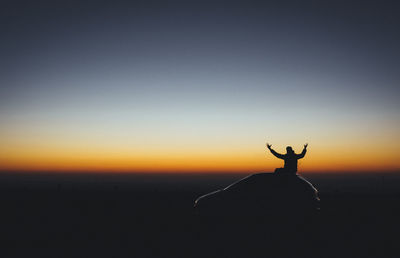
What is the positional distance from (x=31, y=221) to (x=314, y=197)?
10.2 m

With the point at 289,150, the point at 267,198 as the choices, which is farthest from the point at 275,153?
the point at 267,198

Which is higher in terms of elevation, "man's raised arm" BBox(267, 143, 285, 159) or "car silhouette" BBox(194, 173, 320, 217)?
"man's raised arm" BBox(267, 143, 285, 159)

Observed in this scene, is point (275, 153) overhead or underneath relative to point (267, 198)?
overhead

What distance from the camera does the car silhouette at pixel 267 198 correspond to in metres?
9.43

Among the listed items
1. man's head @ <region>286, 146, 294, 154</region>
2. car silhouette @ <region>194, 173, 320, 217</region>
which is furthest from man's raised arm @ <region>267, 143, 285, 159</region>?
car silhouette @ <region>194, 173, 320, 217</region>

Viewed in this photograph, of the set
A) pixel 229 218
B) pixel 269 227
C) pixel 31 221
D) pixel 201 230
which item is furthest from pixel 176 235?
pixel 31 221

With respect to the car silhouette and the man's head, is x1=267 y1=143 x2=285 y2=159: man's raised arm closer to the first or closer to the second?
the man's head

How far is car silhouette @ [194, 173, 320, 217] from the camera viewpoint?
30.9 feet

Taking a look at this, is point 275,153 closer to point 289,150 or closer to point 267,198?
point 289,150

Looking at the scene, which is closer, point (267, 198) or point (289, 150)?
point (267, 198)

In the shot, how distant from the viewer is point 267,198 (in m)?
9.52

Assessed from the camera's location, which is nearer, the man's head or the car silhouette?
the car silhouette

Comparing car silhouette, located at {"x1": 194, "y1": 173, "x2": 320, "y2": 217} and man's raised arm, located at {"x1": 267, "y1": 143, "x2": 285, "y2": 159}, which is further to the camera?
man's raised arm, located at {"x1": 267, "y1": 143, "x2": 285, "y2": 159}

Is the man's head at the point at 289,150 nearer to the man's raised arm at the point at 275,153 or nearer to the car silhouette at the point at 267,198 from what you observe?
the man's raised arm at the point at 275,153
